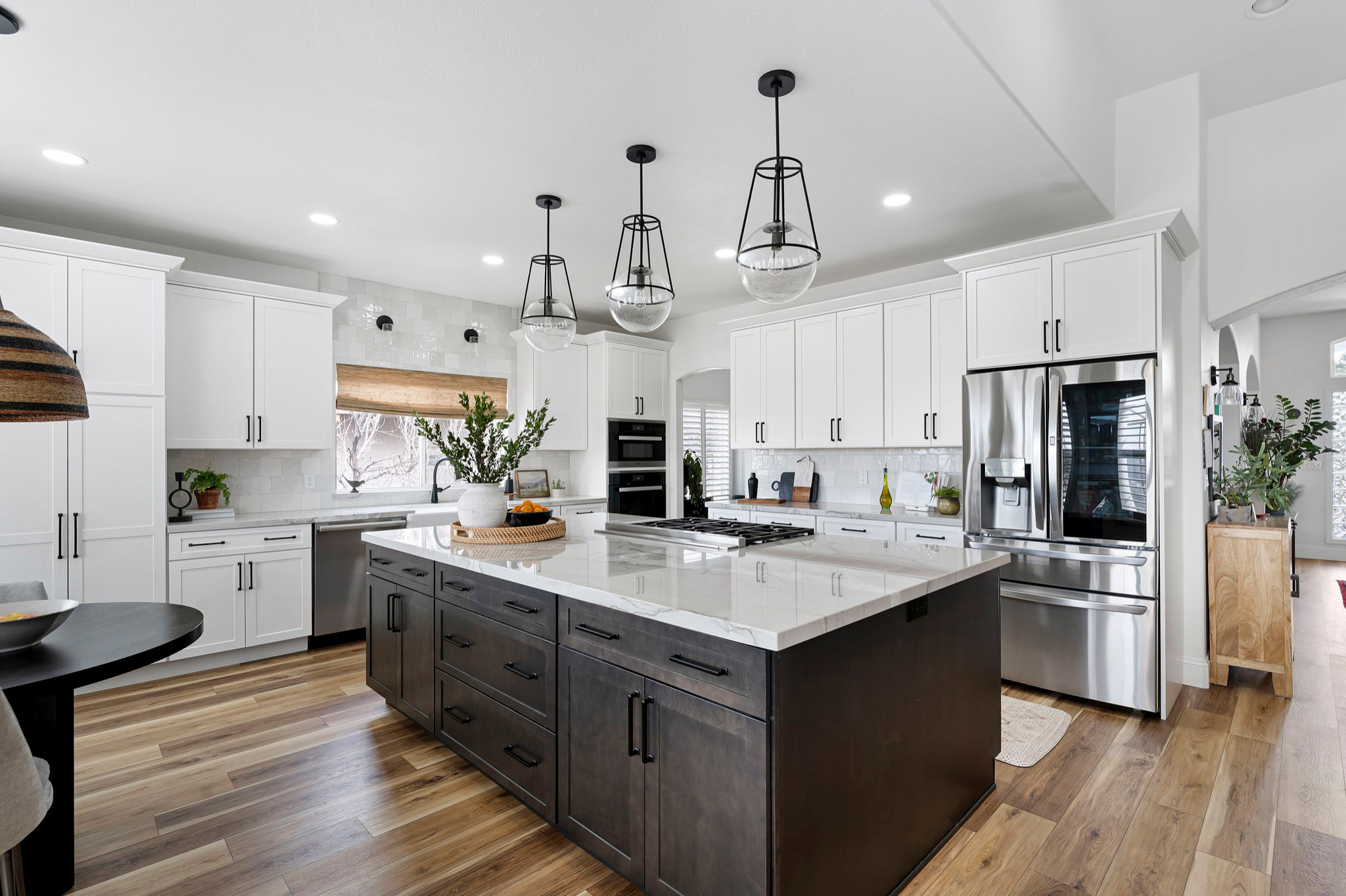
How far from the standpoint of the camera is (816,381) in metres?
5.02

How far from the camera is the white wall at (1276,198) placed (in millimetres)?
3525

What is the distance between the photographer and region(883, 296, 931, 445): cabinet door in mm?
4438

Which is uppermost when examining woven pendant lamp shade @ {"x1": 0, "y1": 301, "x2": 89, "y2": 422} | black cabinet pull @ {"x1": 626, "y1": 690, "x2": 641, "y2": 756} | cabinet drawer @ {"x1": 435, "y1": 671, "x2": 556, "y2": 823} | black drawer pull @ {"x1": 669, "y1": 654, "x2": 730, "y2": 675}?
woven pendant lamp shade @ {"x1": 0, "y1": 301, "x2": 89, "y2": 422}

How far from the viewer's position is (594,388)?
605cm

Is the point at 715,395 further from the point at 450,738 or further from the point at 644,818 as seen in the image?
the point at 644,818

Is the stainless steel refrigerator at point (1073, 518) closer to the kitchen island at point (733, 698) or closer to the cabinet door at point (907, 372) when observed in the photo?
the cabinet door at point (907, 372)

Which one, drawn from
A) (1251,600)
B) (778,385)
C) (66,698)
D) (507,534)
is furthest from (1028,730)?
(66,698)

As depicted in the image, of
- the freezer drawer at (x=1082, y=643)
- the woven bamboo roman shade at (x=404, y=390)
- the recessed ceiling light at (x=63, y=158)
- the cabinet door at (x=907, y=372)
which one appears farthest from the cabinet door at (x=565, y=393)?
the freezer drawer at (x=1082, y=643)

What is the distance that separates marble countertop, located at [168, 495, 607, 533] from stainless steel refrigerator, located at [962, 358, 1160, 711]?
3.63 m

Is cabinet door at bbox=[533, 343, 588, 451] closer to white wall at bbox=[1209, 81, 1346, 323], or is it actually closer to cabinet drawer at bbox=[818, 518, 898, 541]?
cabinet drawer at bbox=[818, 518, 898, 541]

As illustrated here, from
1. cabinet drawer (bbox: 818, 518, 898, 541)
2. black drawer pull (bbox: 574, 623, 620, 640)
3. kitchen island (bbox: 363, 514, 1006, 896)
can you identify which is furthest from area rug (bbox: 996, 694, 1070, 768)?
black drawer pull (bbox: 574, 623, 620, 640)

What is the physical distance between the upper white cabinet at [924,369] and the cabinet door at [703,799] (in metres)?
3.23

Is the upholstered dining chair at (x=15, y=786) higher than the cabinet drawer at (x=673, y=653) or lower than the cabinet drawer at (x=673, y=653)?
lower

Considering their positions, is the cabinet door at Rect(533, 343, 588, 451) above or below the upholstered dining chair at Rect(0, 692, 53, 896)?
above
